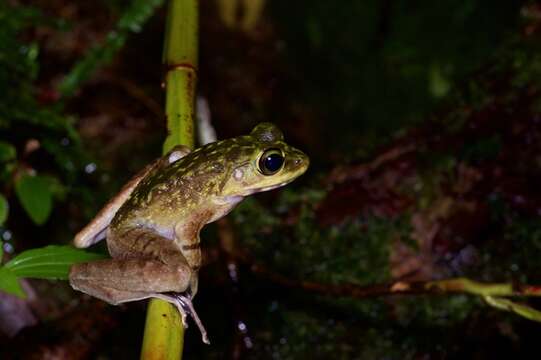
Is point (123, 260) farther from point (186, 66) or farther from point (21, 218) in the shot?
point (21, 218)

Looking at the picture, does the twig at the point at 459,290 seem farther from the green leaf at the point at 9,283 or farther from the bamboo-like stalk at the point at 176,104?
the green leaf at the point at 9,283

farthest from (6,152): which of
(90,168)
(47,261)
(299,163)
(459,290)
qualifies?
(459,290)

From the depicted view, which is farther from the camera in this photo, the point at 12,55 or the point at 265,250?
the point at 12,55

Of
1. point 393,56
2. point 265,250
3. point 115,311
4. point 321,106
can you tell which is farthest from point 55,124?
point 393,56

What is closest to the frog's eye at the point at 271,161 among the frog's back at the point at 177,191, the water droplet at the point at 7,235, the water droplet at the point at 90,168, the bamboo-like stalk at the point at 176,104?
the frog's back at the point at 177,191

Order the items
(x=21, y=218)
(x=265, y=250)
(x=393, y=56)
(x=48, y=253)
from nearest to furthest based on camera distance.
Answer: (x=48, y=253), (x=265, y=250), (x=21, y=218), (x=393, y=56)

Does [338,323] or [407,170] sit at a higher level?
[407,170]

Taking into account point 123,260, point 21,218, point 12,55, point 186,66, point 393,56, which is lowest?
point 123,260
